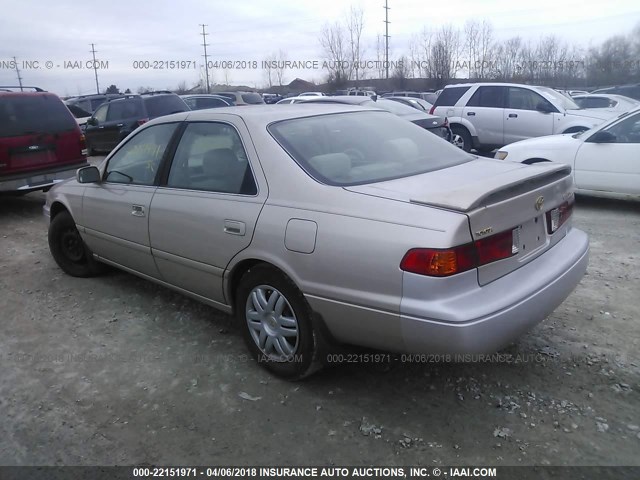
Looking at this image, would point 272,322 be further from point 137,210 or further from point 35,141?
point 35,141

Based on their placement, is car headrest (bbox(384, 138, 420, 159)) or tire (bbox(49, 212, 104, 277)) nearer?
car headrest (bbox(384, 138, 420, 159))

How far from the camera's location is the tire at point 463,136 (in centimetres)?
1229

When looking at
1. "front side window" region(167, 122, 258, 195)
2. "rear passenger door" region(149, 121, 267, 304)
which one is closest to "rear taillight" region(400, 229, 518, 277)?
"rear passenger door" region(149, 121, 267, 304)

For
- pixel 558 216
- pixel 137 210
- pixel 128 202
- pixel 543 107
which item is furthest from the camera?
pixel 543 107

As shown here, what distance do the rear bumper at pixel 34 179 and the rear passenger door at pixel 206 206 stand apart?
5104mm

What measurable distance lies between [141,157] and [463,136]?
9538 millimetres

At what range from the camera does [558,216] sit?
3.20 m

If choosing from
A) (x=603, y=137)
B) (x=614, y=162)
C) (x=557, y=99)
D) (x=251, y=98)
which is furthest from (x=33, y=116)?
(x=251, y=98)

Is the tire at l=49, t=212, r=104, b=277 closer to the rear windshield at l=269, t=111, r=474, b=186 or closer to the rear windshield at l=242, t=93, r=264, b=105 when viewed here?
the rear windshield at l=269, t=111, r=474, b=186

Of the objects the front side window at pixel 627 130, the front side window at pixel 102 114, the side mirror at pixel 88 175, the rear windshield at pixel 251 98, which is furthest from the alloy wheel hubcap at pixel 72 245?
the rear windshield at pixel 251 98

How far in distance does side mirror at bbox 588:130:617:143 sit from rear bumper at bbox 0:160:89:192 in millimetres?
7571

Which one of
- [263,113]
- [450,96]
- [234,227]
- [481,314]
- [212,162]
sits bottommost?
[481,314]

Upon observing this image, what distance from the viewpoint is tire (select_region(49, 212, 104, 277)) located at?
16.6ft

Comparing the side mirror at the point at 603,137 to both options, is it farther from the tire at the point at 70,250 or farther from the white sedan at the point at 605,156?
the tire at the point at 70,250
